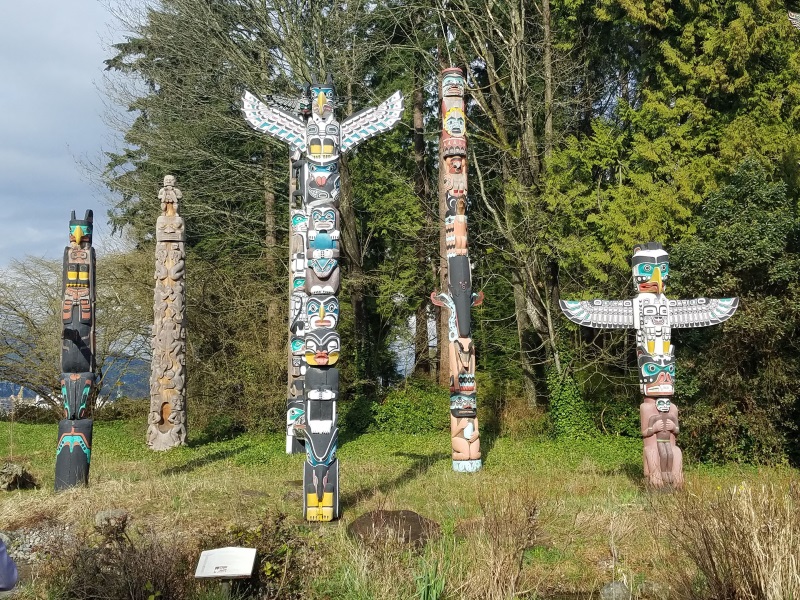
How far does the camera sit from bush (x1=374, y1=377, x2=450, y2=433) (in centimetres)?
1634

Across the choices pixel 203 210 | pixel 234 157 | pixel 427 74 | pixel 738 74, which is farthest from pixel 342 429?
pixel 738 74

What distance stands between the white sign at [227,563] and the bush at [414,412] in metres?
11.9

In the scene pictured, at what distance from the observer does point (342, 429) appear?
55.5 feet

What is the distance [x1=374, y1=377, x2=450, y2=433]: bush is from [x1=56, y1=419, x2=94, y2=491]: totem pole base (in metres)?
8.38

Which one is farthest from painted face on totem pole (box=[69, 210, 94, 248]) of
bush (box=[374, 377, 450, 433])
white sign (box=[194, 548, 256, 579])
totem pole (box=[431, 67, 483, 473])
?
bush (box=[374, 377, 450, 433])

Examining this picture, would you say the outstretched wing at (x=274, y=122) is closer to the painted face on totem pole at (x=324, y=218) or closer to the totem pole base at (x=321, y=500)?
the painted face on totem pole at (x=324, y=218)

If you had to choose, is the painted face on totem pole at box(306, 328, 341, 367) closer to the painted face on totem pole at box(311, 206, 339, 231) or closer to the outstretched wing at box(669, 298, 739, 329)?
the painted face on totem pole at box(311, 206, 339, 231)

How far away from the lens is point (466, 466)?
10.8 m

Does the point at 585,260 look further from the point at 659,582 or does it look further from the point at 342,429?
the point at 659,582

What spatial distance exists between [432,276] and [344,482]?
34.1 ft

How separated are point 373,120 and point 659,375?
15.1ft

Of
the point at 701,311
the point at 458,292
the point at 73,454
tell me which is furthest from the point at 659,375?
the point at 73,454

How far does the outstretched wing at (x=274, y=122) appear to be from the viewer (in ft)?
26.3

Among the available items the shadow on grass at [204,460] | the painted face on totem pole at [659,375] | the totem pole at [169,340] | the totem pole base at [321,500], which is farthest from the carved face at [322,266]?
the totem pole at [169,340]
